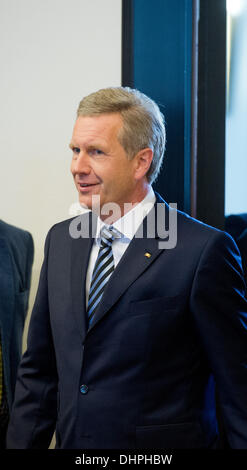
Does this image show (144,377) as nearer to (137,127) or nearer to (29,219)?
(137,127)

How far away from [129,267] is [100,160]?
27cm

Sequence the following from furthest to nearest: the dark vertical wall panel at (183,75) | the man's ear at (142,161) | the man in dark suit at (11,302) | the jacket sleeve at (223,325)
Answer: the dark vertical wall panel at (183,75) → the man in dark suit at (11,302) → the man's ear at (142,161) → the jacket sleeve at (223,325)

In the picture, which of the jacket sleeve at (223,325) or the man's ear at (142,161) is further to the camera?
the man's ear at (142,161)

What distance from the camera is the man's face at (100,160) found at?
1.19 m

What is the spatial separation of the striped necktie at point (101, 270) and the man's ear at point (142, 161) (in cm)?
15

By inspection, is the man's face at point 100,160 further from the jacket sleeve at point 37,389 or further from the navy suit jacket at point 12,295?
the navy suit jacket at point 12,295

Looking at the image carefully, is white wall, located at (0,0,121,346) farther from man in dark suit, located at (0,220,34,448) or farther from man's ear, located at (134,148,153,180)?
man's ear, located at (134,148,153,180)

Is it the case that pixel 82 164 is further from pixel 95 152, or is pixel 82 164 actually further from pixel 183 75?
pixel 183 75

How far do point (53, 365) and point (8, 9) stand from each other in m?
1.24

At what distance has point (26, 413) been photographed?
127 centimetres

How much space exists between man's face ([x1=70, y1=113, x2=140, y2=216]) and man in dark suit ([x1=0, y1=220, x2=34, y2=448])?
0.43 metres

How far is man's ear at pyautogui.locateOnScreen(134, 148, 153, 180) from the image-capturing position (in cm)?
124

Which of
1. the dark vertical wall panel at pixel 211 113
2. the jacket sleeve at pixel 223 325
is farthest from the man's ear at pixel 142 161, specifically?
the dark vertical wall panel at pixel 211 113
